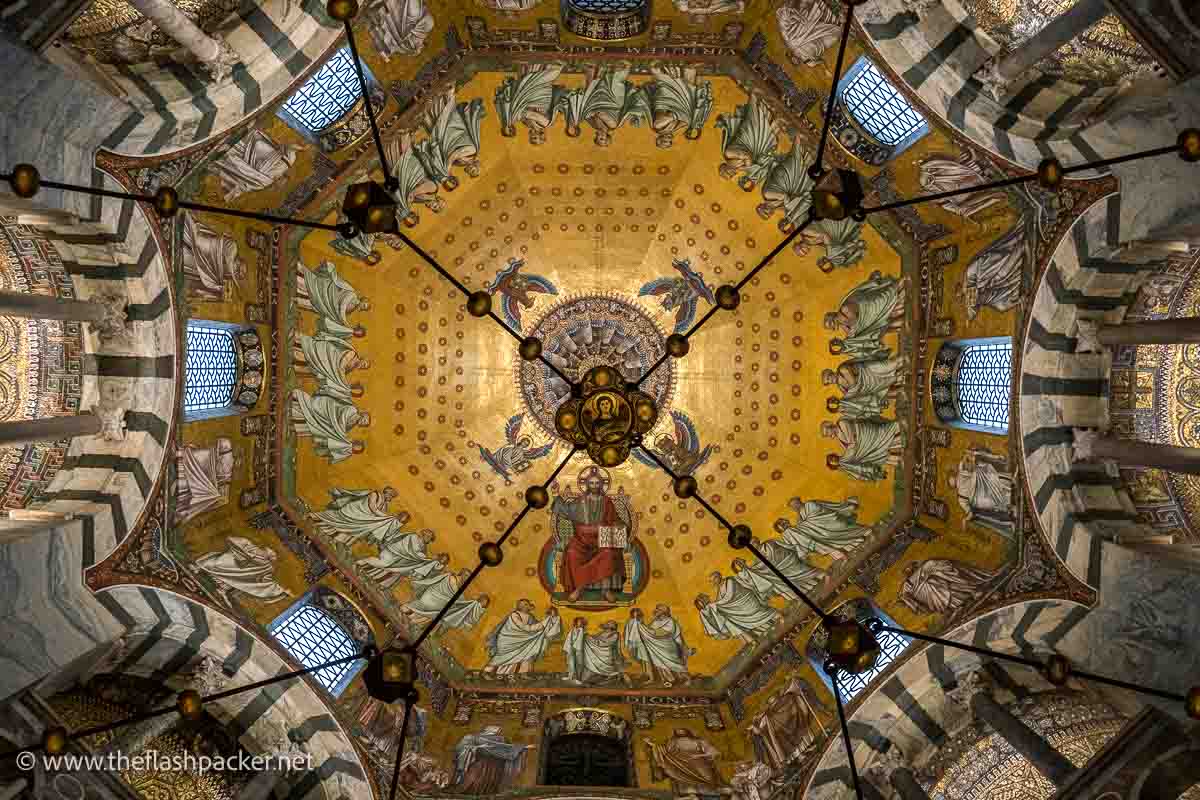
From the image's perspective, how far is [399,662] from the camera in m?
9.80

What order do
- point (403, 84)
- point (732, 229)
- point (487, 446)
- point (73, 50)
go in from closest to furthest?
point (73, 50) < point (403, 84) < point (732, 229) < point (487, 446)

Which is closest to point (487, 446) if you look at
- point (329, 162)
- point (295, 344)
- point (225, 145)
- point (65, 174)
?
point (295, 344)

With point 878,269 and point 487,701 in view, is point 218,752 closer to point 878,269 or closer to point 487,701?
point 487,701

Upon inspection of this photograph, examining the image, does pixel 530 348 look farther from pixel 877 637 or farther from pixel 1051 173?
pixel 877 637

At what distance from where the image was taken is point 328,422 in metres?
17.2

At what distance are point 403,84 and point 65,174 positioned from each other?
240 inches

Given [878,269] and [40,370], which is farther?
[878,269]

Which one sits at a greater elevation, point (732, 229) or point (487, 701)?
point (732, 229)

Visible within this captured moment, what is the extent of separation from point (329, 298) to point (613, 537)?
317 inches

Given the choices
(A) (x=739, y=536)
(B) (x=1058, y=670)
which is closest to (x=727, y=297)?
(A) (x=739, y=536)

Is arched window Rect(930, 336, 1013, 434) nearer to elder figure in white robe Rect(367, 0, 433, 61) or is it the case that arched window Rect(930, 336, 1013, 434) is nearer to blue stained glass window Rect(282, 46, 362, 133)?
elder figure in white robe Rect(367, 0, 433, 61)

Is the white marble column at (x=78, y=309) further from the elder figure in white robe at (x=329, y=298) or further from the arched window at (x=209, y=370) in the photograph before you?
the elder figure in white robe at (x=329, y=298)

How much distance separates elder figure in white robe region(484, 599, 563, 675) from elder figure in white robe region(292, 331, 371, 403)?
19.2 ft

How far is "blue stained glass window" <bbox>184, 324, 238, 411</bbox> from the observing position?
1410 cm
